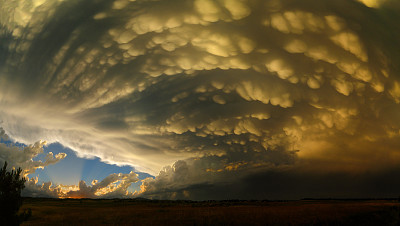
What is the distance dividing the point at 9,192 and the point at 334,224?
120 feet

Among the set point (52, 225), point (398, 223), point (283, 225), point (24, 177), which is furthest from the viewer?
point (52, 225)

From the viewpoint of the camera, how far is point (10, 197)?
1484 cm

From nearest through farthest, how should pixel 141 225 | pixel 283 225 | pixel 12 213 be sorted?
pixel 12 213 < pixel 283 225 < pixel 141 225

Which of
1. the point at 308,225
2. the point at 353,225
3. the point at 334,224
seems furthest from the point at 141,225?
the point at 353,225

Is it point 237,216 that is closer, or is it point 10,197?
point 10,197

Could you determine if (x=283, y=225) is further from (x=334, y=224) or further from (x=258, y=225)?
(x=334, y=224)

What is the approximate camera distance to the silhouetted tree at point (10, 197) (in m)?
14.5

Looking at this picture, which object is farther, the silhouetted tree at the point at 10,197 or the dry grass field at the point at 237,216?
the dry grass field at the point at 237,216

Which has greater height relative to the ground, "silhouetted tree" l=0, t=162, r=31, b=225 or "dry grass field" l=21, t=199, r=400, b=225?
"silhouetted tree" l=0, t=162, r=31, b=225

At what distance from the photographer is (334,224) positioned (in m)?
29.9

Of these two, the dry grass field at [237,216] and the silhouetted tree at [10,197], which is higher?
the silhouetted tree at [10,197]

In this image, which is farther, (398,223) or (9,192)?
(398,223)

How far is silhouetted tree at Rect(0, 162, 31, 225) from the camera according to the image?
14458 millimetres

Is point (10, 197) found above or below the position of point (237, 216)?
above
